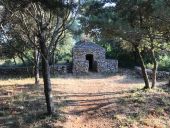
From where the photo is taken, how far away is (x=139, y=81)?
29156 millimetres

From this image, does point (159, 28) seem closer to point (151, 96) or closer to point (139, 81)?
point (151, 96)

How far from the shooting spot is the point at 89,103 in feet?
61.0

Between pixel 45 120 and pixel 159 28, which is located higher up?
pixel 159 28

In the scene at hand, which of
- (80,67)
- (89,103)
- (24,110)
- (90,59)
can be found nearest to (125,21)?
(89,103)

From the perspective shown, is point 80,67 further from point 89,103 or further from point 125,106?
point 125,106

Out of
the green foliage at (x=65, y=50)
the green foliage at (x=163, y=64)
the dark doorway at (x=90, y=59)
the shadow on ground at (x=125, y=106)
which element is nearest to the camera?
the shadow on ground at (x=125, y=106)

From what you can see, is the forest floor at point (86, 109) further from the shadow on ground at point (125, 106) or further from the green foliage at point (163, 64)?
the green foliage at point (163, 64)

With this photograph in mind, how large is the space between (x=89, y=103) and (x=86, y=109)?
1.28 meters

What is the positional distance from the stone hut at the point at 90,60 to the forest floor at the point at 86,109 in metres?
11.9

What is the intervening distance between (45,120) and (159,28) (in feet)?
19.3

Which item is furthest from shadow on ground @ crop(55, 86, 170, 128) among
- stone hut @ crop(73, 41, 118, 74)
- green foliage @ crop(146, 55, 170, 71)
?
green foliage @ crop(146, 55, 170, 71)

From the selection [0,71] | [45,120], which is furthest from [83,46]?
[45,120]

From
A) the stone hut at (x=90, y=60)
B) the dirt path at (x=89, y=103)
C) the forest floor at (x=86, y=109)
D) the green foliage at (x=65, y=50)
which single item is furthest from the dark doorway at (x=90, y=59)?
the forest floor at (x=86, y=109)

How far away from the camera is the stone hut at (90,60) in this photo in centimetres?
3506
